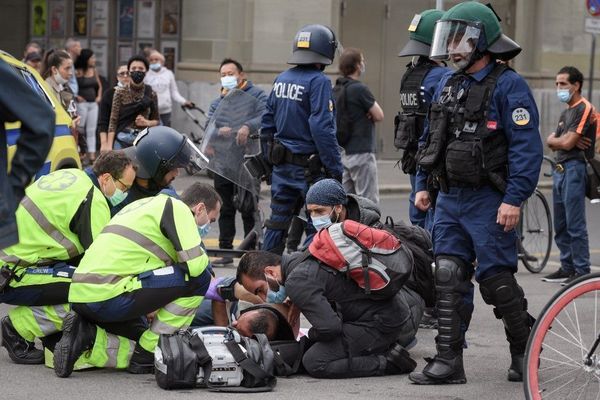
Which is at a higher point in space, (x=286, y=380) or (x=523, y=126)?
(x=523, y=126)

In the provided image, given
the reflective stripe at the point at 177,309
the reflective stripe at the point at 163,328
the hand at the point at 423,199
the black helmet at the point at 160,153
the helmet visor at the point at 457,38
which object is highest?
the helmet visor at the point at 457,38

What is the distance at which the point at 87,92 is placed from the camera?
61.1 feet

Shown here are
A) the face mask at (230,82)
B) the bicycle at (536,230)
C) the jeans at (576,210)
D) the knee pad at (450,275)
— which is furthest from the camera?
the face mask at (230,82)

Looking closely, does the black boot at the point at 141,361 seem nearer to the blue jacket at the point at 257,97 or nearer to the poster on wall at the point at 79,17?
the blue jacket at the point at 257,97

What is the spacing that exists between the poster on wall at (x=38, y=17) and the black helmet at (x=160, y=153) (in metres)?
15.0

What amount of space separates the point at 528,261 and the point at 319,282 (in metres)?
5.08

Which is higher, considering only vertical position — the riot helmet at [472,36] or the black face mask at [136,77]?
the riot helmet at [472,36]

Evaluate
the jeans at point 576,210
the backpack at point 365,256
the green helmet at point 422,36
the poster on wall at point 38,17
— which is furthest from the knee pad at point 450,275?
the poster on wall at point 38,17

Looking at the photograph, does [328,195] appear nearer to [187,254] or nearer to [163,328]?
[187,254]

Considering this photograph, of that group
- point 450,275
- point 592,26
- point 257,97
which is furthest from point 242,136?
point 592,26

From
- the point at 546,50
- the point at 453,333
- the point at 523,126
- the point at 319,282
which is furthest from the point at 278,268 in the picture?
the point at 546,50

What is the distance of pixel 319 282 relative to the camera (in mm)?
7289

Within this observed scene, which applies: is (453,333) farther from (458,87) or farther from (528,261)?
(528,261)

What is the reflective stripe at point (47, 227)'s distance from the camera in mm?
7559
